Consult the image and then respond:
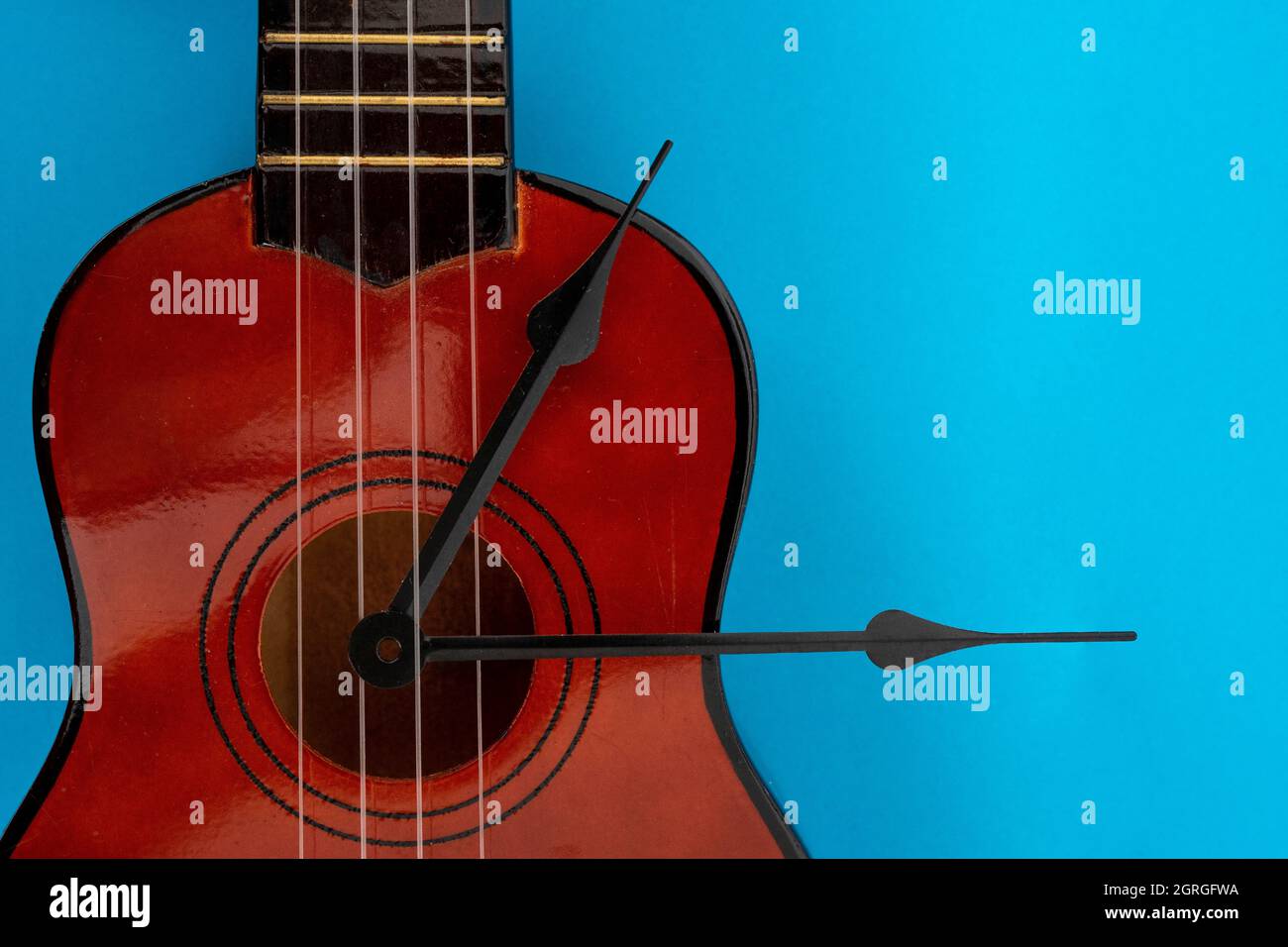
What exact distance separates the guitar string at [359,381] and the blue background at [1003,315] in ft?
0.48

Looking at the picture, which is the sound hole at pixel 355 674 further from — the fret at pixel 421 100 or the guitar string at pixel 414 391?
the fret at pixel 421 100

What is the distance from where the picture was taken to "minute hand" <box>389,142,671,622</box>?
1.84 feet

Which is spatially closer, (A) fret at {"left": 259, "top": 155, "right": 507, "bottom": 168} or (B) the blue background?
(A) fret at {"left": 259, "top": 155, "right": 507, "bottom": 168}

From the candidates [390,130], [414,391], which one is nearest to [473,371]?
[414,391]

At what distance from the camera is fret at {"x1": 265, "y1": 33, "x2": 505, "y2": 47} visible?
578 millimetres

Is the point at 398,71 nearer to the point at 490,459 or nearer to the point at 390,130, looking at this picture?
the point at 390,130

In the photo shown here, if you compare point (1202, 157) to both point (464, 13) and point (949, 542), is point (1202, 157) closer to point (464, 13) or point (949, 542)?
Result: point (949, 542)

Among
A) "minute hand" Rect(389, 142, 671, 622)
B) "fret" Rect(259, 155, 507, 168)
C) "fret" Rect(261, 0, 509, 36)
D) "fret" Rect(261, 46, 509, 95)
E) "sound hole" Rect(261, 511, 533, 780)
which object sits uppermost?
"fret" Rect(261, 0, 509, 36)

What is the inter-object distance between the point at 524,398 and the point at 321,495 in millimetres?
132

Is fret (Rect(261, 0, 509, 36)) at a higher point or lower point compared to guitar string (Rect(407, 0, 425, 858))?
higher

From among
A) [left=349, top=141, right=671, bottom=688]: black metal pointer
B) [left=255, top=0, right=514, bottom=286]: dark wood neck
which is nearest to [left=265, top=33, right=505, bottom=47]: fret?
[left=255, top=0, right=514, bottom=286]: dark wood neck

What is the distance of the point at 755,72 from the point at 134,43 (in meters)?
0.40

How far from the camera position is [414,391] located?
1.97 feet

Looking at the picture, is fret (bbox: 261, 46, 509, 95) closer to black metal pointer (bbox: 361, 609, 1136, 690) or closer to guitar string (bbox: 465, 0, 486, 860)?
guitar string (bbox: 465, 0, 486, 860)
